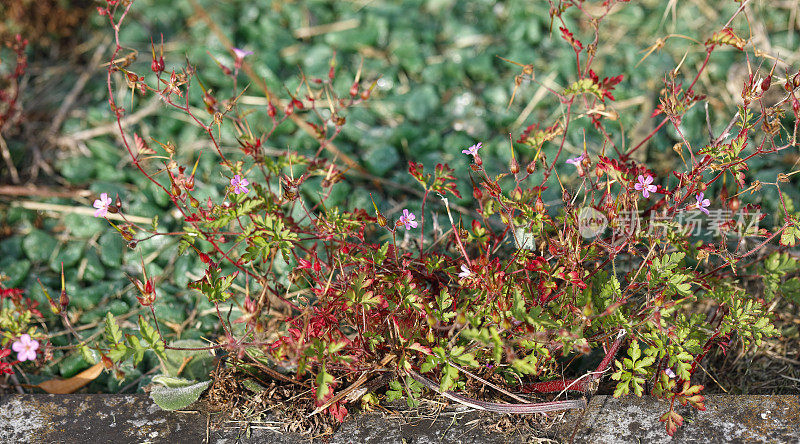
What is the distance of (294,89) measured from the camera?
3.00 metres

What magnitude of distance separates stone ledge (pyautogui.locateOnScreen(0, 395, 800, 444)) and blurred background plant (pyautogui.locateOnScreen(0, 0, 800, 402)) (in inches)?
10.2

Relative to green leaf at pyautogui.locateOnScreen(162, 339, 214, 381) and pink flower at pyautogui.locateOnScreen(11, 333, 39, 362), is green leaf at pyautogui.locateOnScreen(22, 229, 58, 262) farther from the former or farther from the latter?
pink flower at pyautogui.locateOnScreen(11, 333, 39, 362)

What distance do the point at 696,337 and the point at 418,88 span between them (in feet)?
6.01

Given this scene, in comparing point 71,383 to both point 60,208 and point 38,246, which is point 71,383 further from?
point 60,208

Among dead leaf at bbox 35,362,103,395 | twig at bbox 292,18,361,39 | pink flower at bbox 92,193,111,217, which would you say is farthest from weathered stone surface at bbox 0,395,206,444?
twig at bbox 292,18,361,39

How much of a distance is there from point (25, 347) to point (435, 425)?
110 cm

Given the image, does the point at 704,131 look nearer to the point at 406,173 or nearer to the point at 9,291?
the point at 406,173

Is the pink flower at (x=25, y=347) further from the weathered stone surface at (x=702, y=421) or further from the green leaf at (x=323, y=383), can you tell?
the weathered stone surface at (x=702, y=421)

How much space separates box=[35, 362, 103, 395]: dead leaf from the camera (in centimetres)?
208

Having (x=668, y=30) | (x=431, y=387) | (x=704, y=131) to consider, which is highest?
(x=668, y=30)

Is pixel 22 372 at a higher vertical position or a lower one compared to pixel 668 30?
lower

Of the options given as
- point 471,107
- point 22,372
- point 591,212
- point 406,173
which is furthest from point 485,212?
point 22,372

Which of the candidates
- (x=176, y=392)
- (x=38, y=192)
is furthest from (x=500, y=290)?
(x=38, y=192)

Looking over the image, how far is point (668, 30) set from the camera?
3199 mm
